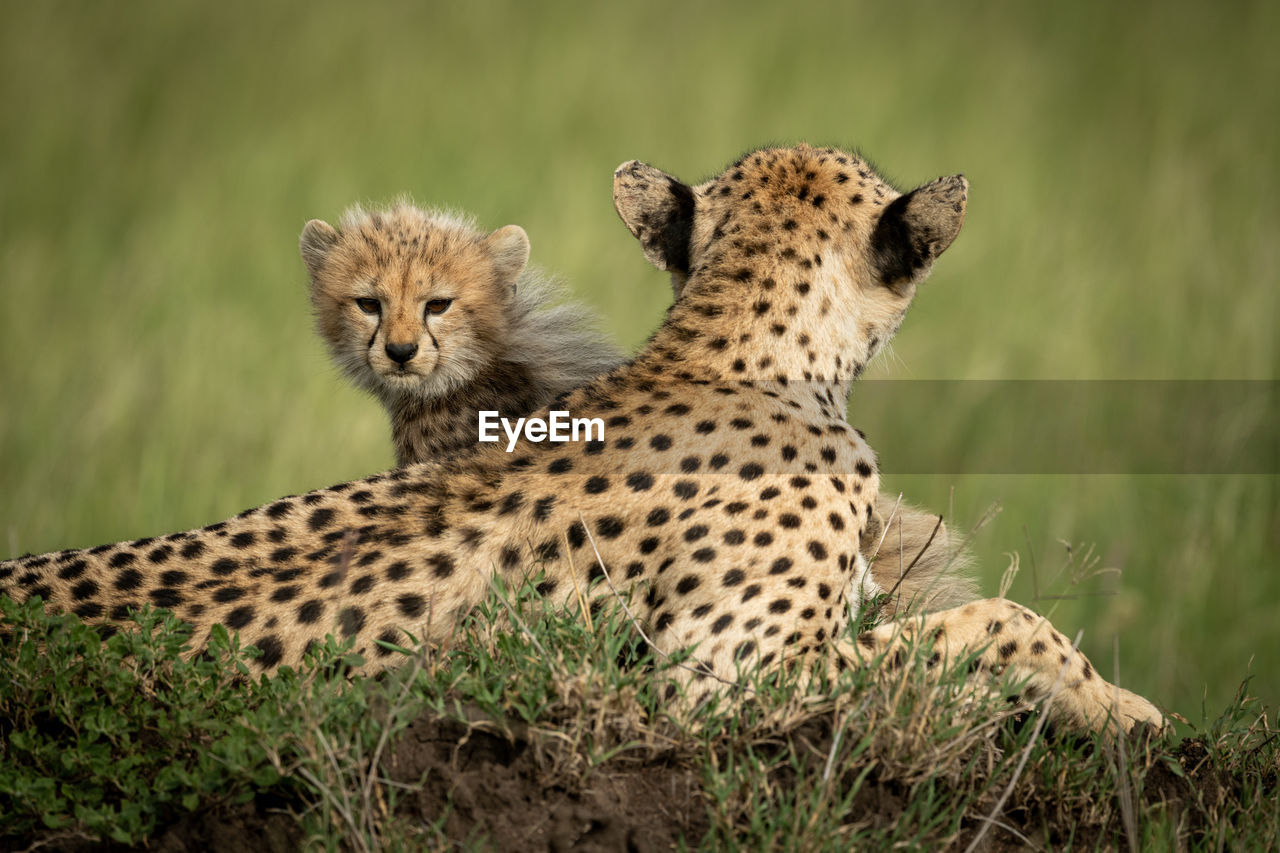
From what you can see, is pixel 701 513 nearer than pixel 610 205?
Yes

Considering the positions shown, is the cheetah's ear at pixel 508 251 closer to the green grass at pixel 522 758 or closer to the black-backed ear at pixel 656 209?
the black-backed ear at pixel 656 209

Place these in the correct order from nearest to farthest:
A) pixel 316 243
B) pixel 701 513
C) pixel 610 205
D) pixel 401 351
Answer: pixel 701 513, pixel 401 351, pixel 316 243, pixel 610 205

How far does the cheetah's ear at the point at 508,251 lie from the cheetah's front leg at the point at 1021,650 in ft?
6.20

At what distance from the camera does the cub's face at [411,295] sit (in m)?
3.97

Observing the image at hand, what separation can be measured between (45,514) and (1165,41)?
947cm

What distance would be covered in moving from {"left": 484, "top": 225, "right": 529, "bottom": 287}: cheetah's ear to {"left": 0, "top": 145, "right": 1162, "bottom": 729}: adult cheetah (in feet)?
3.01

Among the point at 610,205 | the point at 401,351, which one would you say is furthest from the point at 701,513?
the point at 610,205

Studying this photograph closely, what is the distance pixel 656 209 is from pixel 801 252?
414mm

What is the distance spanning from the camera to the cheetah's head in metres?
3.18

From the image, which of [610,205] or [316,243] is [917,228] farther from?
[610,205]

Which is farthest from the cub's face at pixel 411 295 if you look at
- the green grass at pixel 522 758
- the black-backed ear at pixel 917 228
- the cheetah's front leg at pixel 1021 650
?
the cheetah's front leg at pixel 1021 650

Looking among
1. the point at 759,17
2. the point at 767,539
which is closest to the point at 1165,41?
the point at 759,17

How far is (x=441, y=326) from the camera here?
159 inches

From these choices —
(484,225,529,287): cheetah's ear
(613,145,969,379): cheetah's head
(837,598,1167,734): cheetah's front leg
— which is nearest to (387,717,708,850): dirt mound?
(837,598,1167,734): cheetah's front leg
